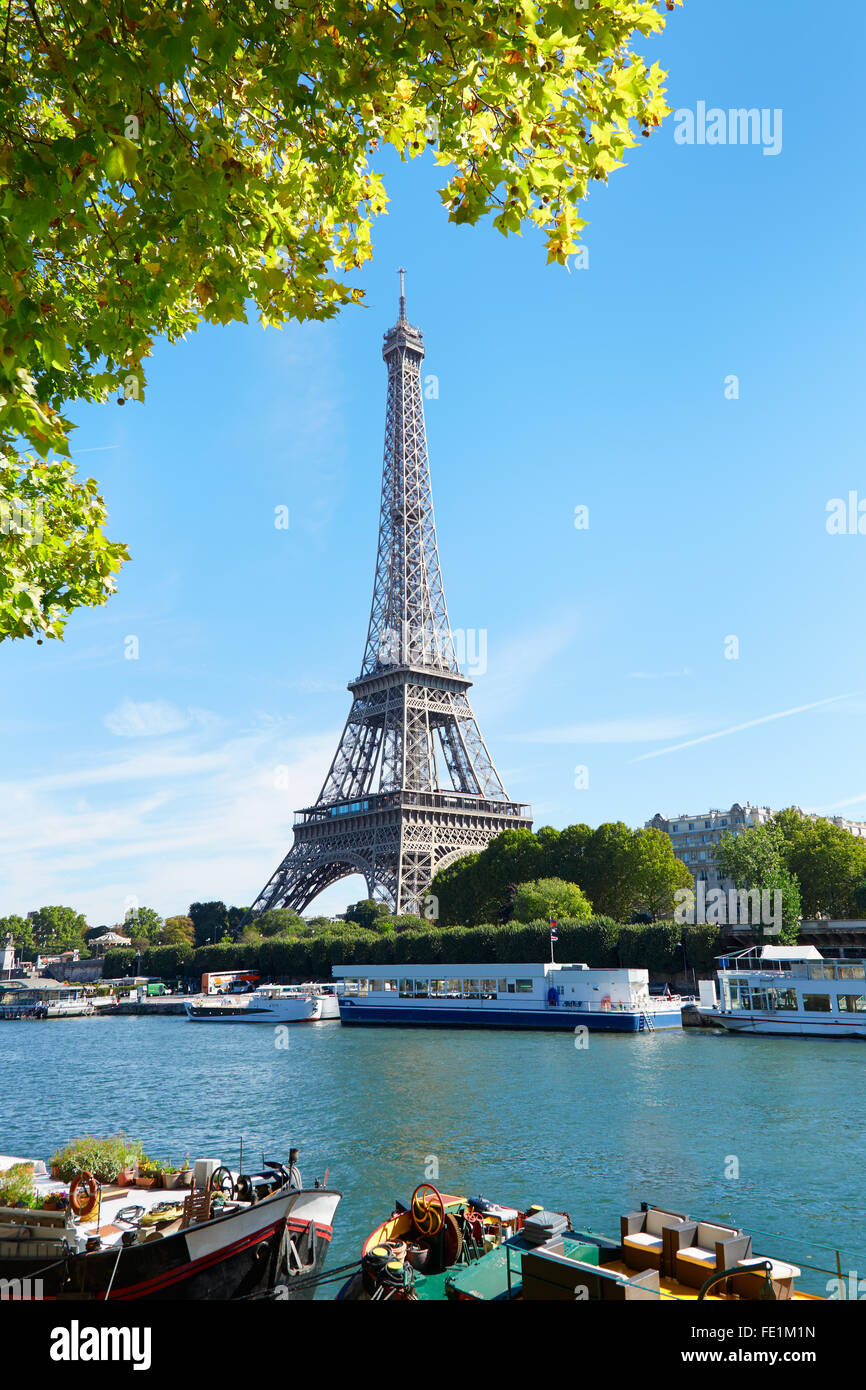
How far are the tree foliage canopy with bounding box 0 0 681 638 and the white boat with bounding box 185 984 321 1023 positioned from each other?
7619cm

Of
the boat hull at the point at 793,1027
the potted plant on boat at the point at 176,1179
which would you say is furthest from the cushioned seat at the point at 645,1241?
the boat hull at the point at 793,1027

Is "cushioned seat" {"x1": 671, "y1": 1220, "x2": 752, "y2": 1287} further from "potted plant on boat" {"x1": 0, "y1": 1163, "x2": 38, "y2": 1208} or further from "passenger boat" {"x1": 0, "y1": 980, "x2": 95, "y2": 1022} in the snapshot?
"passenger boat" {"x1": 0, "y1": 980, "x2": 95, "y2": 1022}

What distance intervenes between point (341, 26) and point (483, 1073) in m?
41.2

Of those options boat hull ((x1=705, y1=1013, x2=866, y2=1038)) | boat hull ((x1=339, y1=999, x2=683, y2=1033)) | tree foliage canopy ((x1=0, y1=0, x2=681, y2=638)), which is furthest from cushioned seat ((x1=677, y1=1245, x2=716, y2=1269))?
boat hull ((x1=339, y1=999, x2=683, y2=1033))

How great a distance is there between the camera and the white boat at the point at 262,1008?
256 ft

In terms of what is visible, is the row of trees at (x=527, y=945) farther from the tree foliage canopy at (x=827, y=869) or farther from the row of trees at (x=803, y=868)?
the tree foliage canopy at (x=827, y=869)

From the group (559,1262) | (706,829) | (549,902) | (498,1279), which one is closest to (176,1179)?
(498,1279)

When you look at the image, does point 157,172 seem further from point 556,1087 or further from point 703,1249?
point 556,1087

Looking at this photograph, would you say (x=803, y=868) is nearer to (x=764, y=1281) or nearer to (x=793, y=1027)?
(x=793, y=1027)

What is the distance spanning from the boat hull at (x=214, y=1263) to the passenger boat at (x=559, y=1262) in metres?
1.16

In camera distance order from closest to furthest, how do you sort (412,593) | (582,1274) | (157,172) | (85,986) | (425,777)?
1. (157,172)
2. (582,1274)
3. (425,777)
4. (412,593)
5. (85,986)

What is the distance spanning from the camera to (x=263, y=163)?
A: 7.77 metres

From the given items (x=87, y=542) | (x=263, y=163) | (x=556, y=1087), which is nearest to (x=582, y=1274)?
(x=87, y=542)

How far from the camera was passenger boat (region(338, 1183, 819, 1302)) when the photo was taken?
9.91 metres
